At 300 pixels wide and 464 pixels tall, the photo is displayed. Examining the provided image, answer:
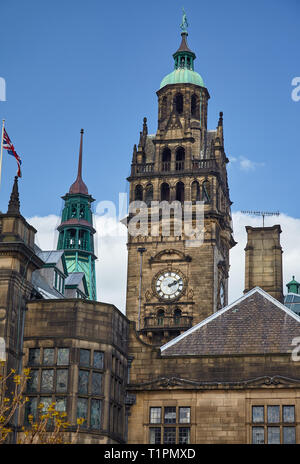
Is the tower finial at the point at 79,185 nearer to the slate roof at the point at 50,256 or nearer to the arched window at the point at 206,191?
the arched window at the point at 206,191

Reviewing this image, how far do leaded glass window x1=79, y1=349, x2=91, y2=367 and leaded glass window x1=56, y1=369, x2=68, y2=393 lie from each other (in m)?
0.80

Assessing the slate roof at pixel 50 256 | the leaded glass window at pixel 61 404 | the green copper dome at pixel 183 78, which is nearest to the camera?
the leaded glass window at pixel 61 404

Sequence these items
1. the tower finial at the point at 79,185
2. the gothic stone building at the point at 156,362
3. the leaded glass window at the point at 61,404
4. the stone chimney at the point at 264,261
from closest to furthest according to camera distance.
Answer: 1. the leaded glass window at the point at 61,404
2. the gothic stone building at the point at 156,362
3. the stone chimney at the point at 264,261
4. the tower finial at the point at 79,185

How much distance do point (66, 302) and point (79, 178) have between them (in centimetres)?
7190

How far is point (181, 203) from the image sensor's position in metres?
84.4

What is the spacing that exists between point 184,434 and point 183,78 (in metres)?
51.7

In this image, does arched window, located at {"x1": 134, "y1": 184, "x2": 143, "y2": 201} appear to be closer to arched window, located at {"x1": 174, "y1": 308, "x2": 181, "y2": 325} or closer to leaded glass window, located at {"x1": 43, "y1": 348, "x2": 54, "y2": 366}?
arched window, located at {"x1": 174, "y1": 308, "x2": 181, "y2": 325}

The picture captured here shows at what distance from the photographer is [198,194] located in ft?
280

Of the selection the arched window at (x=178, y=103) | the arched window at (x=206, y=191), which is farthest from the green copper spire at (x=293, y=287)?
the arched window at (x=178, y=103)

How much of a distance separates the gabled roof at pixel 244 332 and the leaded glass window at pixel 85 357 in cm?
451

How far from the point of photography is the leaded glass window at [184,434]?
44.0 metres

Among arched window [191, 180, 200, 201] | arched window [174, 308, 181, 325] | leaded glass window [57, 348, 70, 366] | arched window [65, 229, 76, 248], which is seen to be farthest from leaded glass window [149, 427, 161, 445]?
arched window [65, 229, 76, 248]

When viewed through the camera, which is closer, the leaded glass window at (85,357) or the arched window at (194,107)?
the leaded glass window at (85,357)

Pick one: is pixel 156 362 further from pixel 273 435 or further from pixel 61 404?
pixel 273 435
